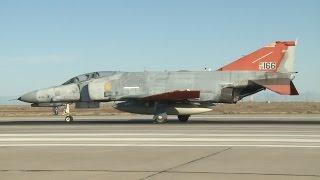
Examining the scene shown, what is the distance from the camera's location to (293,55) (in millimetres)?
27234

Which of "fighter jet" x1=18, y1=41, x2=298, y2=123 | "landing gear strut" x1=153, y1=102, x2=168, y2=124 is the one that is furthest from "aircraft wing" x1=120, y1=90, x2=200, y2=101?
"landing gear strut" x1=153, y1=102, x2=168, y2=124

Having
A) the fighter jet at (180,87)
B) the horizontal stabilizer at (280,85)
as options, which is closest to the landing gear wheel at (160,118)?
the fighter jet at (180,87)

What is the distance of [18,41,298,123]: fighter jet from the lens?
87.8 ft

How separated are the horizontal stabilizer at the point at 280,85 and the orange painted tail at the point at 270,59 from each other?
110 centimetres

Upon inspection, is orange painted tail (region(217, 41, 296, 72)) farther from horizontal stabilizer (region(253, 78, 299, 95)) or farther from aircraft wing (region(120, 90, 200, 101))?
aircraft wing (region(120, 90, 200, 101))

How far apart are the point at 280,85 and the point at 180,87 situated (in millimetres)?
5817

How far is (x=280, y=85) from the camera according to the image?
2619 centimetres

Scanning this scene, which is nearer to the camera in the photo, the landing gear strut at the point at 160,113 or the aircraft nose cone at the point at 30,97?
the landing gear strut at the point at 160,113

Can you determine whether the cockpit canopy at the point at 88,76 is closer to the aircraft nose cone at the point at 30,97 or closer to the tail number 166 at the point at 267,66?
the aircraft nose cone at the point at 30,97

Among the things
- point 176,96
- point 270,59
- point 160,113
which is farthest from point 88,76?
point 270,59

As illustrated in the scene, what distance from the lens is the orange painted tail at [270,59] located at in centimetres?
2725
